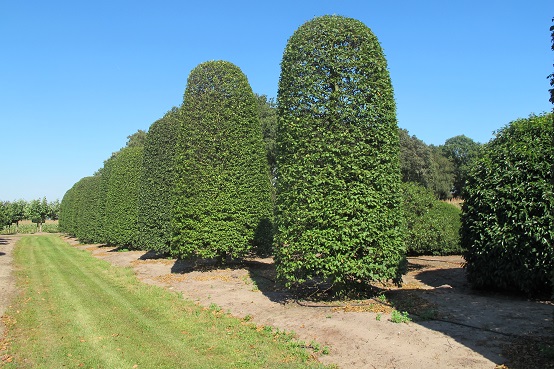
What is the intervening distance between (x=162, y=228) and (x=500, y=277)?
13061 millimetres

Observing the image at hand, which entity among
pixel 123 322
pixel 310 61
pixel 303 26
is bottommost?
pixel 123 322

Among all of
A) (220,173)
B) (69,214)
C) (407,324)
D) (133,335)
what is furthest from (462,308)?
(69,214)

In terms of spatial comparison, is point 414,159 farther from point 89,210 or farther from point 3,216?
point 3,216

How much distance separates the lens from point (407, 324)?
19.9 ft

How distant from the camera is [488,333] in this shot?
5492 millimetres

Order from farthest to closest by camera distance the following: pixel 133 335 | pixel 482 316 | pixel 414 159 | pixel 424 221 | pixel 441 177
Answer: pixel 441 177
pixel 414 159
pixel 424 221
pixel 133 335
pixel 482 316

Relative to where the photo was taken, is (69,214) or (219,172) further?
(69,214)

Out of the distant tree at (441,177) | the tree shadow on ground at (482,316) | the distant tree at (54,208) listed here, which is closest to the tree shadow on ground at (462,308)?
the tree shadow on ground at (482,316)

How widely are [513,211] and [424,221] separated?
222 inches

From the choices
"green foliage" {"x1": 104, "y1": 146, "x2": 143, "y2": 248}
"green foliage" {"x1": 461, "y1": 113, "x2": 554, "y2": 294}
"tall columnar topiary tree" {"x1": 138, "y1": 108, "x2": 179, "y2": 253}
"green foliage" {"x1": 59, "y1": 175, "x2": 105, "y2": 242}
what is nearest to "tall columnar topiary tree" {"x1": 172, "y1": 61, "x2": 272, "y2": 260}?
"tall columnar topiary tree" {"x1": 138, "y1": 108, "x2": 179, "y2": 253}

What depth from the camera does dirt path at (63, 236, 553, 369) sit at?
16.2 feet

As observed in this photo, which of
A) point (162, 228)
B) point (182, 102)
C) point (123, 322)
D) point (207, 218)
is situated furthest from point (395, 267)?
point (162, 228)

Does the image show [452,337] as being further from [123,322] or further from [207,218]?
[207,218]

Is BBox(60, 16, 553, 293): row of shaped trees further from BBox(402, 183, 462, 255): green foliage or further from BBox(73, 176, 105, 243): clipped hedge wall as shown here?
BBox(73, 176, 105, 243): clipped hedge wall
